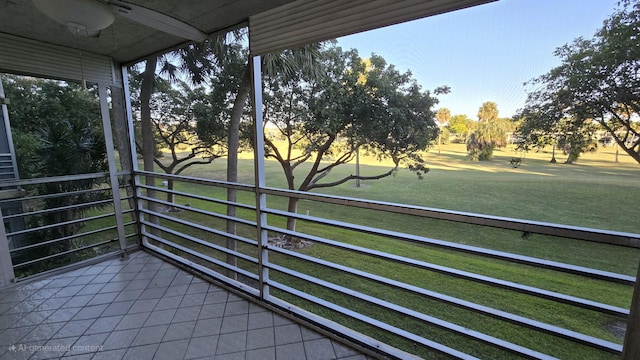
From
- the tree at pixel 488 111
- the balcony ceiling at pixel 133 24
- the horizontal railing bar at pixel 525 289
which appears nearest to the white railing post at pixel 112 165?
the balcony ceiling at pixel 133 24

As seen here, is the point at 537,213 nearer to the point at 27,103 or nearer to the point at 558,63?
the point at 558,63

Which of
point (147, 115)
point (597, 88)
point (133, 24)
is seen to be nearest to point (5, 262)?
point (133, 24)

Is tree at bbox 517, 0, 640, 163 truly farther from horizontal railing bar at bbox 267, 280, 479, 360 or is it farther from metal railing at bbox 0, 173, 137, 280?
metal railing at bbox 0, 173, 137, 280

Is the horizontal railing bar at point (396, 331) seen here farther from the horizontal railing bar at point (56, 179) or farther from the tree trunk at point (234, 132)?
the tree trunk at point (234, 132)

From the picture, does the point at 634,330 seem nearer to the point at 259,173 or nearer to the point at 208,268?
the point at 259,173

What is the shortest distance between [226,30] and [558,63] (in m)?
2.86

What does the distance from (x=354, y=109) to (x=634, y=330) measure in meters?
4.44

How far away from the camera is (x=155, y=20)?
5.59 ft

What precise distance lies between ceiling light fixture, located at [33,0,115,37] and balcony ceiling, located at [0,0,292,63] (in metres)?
0.48

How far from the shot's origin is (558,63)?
2.33 metres

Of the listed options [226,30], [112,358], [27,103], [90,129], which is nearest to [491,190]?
[226,30]

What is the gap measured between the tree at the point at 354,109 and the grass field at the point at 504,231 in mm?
482

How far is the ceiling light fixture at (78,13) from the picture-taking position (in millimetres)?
1173

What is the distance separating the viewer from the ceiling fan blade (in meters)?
1.50
